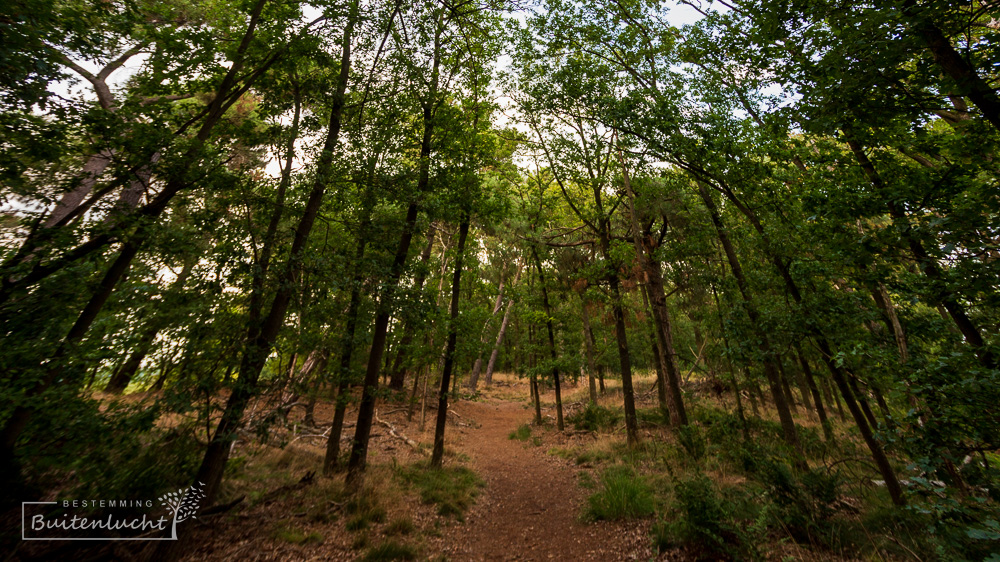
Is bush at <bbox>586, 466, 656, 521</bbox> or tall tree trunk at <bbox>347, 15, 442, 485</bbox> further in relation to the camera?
tall tree trunk at <bbox>347, 15, 442, 485</bbox>

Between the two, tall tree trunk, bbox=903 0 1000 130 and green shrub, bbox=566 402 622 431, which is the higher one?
tall tree trunk, bbox=903 0 1000 130

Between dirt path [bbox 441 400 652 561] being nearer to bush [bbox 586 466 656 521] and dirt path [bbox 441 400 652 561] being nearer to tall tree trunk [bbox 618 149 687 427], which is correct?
bush [bbox 586 466 656 521]

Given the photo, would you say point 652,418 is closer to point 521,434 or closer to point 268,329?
point 521,434

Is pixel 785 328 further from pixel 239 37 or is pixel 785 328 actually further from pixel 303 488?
pixel 239 37

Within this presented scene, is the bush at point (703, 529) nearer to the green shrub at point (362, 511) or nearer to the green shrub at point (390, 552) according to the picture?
the green shrub at point (390, 552)

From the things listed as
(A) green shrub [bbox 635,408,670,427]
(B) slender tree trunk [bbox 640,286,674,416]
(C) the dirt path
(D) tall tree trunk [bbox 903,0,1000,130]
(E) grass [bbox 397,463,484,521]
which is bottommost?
(C) the dirt path

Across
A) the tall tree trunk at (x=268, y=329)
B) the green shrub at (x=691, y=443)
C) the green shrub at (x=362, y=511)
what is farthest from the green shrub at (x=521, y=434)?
the tall tree trunk at (x=268, y=329)

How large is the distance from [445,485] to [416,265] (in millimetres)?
5060

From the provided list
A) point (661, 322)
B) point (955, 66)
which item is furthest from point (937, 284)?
point (661, 322)

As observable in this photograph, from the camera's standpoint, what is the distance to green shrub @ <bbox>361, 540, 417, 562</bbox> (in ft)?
16.8

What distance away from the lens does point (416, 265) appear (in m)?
7.21

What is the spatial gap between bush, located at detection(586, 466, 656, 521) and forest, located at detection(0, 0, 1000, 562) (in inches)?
4.7

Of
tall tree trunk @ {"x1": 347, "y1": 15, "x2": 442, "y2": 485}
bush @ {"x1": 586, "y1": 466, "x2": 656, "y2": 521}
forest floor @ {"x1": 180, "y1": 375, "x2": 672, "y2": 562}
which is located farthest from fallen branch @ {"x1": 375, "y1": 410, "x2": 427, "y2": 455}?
bush @ {"x1": 586, "y1": 466, "x2": 656, "y2": 521}

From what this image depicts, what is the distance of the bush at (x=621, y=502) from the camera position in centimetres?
635
